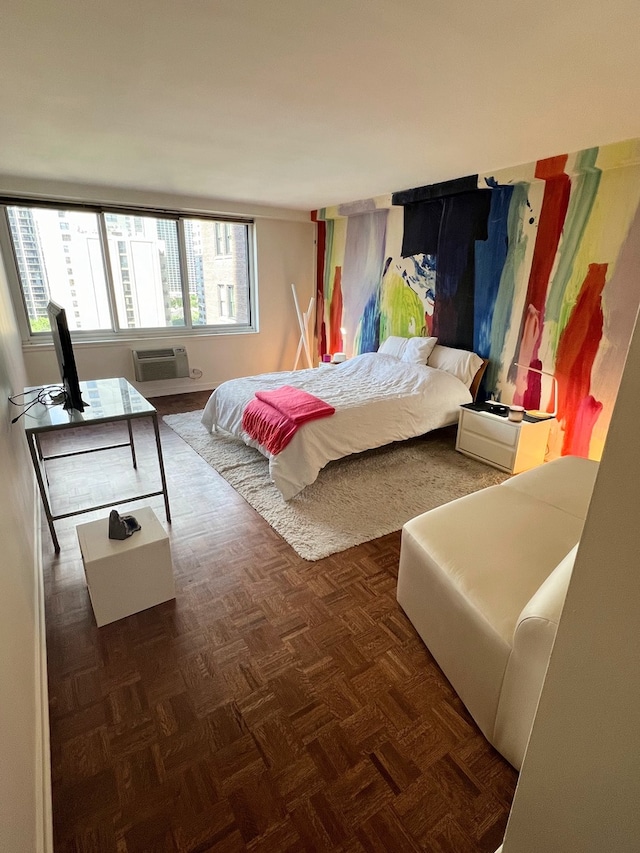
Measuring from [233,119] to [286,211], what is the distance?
322 centimetres

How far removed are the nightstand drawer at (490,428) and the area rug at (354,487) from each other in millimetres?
237

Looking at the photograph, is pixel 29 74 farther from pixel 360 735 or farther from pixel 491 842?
pixel 491 842

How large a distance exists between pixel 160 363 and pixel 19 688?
4.32 meters

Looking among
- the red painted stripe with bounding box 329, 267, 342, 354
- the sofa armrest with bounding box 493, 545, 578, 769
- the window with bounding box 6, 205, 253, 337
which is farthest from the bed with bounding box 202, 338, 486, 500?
the window with bounding box 6, 205, 253, 337

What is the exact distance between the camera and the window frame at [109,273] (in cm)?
410

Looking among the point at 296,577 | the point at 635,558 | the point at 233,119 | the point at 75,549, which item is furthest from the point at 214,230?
the point at 635,558

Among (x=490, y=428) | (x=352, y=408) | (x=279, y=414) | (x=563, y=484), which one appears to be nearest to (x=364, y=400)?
(x=352, y=408)

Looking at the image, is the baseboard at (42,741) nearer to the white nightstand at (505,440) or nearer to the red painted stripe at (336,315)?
the white nightstand at (505,440)

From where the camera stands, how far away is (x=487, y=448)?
11.0ft

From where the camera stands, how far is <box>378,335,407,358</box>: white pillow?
14.2 feet

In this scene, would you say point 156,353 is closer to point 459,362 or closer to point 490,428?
point 459,362

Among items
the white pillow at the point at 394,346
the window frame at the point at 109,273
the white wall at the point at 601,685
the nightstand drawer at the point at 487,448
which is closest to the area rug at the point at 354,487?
the nightstand drawer at the point at 487,448

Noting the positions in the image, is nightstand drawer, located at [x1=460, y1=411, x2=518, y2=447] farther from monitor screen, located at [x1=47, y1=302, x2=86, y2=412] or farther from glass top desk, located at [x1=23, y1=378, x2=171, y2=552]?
monitor screen, located at [x1=47, y1=302, x2=86, y2=412]

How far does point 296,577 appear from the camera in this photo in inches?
82.7
